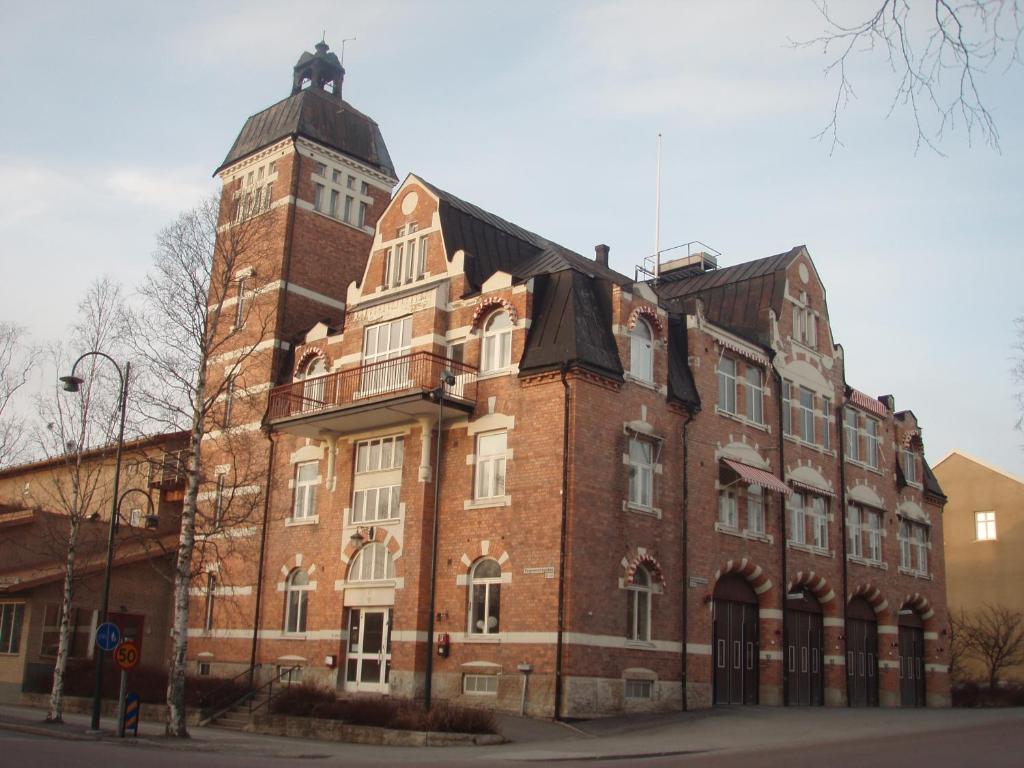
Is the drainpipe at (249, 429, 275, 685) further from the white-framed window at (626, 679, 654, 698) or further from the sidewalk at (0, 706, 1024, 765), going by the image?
the white-framed window at (626, 679, 654, 698)

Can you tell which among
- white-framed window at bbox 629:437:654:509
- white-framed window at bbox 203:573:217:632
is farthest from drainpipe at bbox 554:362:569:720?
white-framed window at bbox 203:573:217:632

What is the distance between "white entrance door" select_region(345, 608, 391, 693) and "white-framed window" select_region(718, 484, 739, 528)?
10.4m

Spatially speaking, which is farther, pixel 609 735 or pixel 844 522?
pixel 844 522

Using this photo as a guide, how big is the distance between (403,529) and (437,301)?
6762mm

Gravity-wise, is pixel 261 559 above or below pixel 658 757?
above

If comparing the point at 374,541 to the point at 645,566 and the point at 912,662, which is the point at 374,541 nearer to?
the point at 645,566

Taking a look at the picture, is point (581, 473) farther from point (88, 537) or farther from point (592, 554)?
point (88, 537)

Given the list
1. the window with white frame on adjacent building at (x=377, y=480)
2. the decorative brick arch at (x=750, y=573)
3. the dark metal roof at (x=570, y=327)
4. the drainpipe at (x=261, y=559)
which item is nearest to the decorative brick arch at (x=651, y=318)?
the dark metal roof at (x=570, y=327)

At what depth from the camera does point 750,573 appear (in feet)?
110

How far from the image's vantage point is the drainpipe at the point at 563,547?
86.6ft

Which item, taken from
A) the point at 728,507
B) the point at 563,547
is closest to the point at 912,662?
the point at 728,507

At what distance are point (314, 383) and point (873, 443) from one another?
21.4m

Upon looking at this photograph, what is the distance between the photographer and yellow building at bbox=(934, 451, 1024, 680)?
52.4m

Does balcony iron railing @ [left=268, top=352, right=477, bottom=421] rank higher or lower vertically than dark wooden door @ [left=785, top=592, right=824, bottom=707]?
higher
